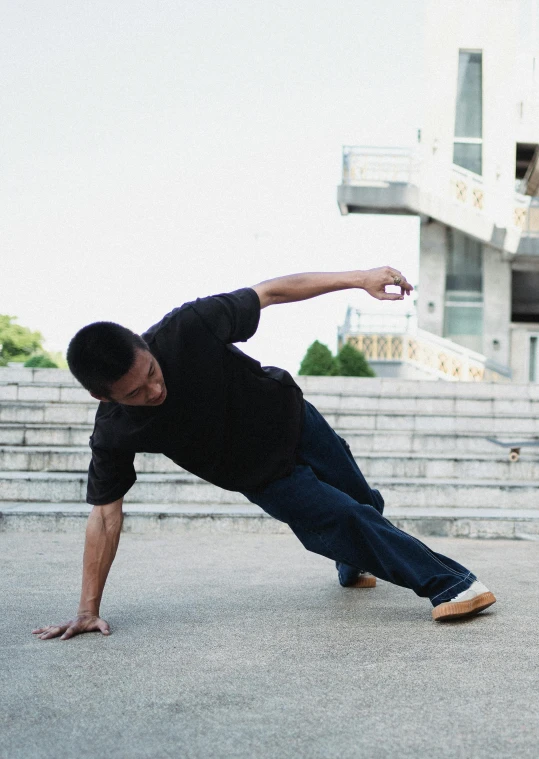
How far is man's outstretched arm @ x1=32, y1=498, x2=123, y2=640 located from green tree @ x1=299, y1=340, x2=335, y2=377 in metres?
11.3

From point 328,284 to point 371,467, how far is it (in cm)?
434

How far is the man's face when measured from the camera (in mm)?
2666

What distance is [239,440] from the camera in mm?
3105

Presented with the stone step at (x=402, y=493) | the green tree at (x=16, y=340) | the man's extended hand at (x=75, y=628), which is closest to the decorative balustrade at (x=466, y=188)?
the stone step at (x=402, y=493)

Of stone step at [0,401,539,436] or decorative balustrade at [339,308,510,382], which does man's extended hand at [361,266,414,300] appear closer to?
stone step at [0,401,539,436]

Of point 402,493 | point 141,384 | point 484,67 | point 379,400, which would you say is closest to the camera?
point 141,384

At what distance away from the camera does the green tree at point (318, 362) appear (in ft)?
46.9

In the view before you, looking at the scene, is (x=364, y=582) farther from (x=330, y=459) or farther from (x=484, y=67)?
(x=484, y=67)

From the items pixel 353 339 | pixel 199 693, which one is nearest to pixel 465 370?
pixel 353 339

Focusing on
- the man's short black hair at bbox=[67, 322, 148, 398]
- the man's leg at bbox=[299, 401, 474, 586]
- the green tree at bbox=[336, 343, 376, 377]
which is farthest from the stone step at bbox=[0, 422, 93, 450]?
the green tree at bbox=[336, 343, 376, 377]

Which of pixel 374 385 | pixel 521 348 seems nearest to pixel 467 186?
pixel 521 348

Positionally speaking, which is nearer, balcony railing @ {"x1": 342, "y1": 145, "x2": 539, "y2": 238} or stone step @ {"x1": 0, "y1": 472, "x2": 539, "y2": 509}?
stone step @ {"x1": 0, "y1": 472, "x2": 539, "y2": 509}

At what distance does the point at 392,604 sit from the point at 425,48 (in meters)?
18.5

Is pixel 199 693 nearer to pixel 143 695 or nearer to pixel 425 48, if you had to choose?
pixel 143 695
